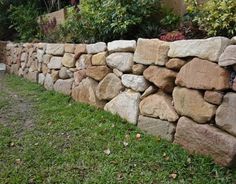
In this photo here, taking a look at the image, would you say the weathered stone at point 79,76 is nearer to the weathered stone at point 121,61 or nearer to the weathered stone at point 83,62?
the weathered stone at point 83,62

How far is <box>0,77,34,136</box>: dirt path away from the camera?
370 cm

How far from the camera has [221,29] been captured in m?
2.95

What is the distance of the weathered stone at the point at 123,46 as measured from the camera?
3.41 metres

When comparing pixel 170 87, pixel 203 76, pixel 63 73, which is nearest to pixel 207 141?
pixel 203 76

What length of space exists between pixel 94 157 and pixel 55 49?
285 cm

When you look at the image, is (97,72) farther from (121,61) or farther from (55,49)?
(55,49)

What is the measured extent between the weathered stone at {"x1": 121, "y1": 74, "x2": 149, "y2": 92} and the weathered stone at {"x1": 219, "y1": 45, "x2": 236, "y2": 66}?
97cm

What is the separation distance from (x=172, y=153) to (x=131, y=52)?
48.9 inches

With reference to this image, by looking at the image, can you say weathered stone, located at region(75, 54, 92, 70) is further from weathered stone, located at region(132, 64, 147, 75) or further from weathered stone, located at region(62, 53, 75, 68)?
weathered stone, located at region(132, 64, 147, 75)

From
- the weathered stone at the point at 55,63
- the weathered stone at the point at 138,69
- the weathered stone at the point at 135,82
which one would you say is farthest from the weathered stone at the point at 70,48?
the weathered stone at the point at 138,69

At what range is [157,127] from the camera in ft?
10.2

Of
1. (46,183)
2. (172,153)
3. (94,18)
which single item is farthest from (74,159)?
(94,18)

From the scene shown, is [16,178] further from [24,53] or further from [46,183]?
[24,53]

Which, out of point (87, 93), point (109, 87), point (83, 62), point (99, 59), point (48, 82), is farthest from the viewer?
point (48, 82)
